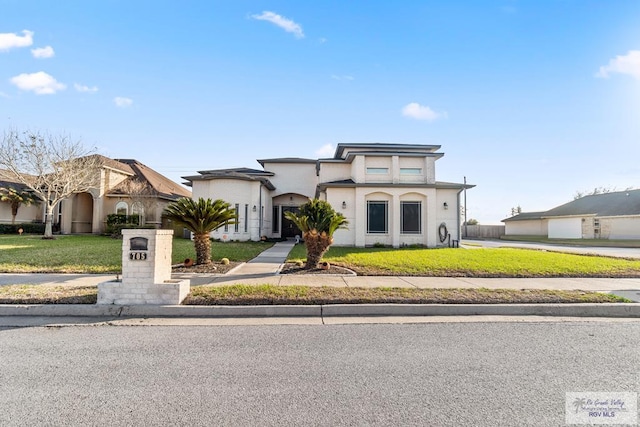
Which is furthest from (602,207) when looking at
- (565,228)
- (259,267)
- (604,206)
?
(259,267)

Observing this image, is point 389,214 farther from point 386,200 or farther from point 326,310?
point 326,310

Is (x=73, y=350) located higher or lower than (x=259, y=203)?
lower

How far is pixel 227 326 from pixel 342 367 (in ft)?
8.13

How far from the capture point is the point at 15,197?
2481cm

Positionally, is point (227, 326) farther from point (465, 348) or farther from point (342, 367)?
point (465, 348)

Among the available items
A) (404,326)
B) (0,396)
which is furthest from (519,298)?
(0,396)

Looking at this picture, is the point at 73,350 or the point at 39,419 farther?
the point at 73,350

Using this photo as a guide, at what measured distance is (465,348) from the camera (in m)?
4.52

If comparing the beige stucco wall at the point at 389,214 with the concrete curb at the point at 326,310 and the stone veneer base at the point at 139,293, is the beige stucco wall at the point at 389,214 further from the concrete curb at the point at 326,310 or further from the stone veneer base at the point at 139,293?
the stone veneer base at the point at 139,293

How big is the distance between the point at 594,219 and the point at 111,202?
4702cm

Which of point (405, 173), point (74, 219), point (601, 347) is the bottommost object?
point (601, 347)

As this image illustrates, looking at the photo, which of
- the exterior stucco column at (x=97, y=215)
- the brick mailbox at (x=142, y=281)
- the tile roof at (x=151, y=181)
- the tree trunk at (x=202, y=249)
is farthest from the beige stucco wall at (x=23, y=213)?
the brick mailbox at (x=142, y=281)

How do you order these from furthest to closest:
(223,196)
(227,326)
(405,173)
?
(223,196) → (405,173) → (227,326)

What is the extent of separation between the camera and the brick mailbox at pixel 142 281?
627 cm
